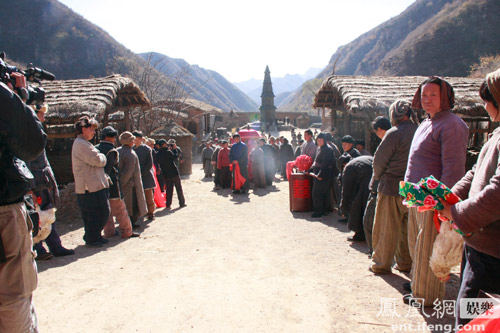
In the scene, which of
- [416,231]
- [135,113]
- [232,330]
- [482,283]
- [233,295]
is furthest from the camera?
[135,113]

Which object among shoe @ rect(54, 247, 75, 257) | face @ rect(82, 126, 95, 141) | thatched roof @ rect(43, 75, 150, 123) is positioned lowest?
shoe @ rect(54, 247, 75, 257)

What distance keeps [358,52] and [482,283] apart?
117 m

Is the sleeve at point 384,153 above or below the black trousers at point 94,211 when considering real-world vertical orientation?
above

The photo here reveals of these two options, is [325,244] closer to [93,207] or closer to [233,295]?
[233,295]

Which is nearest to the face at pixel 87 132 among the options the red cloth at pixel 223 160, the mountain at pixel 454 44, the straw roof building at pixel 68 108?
the straw roof building at pixel 68 108

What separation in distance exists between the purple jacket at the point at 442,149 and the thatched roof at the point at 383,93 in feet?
16.4

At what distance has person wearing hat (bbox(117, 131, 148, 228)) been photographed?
6.12 m

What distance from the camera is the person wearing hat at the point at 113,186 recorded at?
554 cm

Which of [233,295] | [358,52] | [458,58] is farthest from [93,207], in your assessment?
[358,52]

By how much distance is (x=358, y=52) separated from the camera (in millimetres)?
108625

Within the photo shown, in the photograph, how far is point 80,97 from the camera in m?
8.02

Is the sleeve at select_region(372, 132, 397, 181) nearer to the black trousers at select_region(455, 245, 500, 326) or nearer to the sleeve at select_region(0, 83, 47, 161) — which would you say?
the black trousers at select_region(455, 245, 500, 326)

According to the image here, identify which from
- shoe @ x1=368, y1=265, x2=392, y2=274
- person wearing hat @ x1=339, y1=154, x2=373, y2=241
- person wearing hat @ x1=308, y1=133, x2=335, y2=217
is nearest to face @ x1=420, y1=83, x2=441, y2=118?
shoe @ x1=368, y1=265, x2=392, y2=274

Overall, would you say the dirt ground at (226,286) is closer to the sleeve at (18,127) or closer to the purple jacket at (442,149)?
the purple jacket at (442,149)
